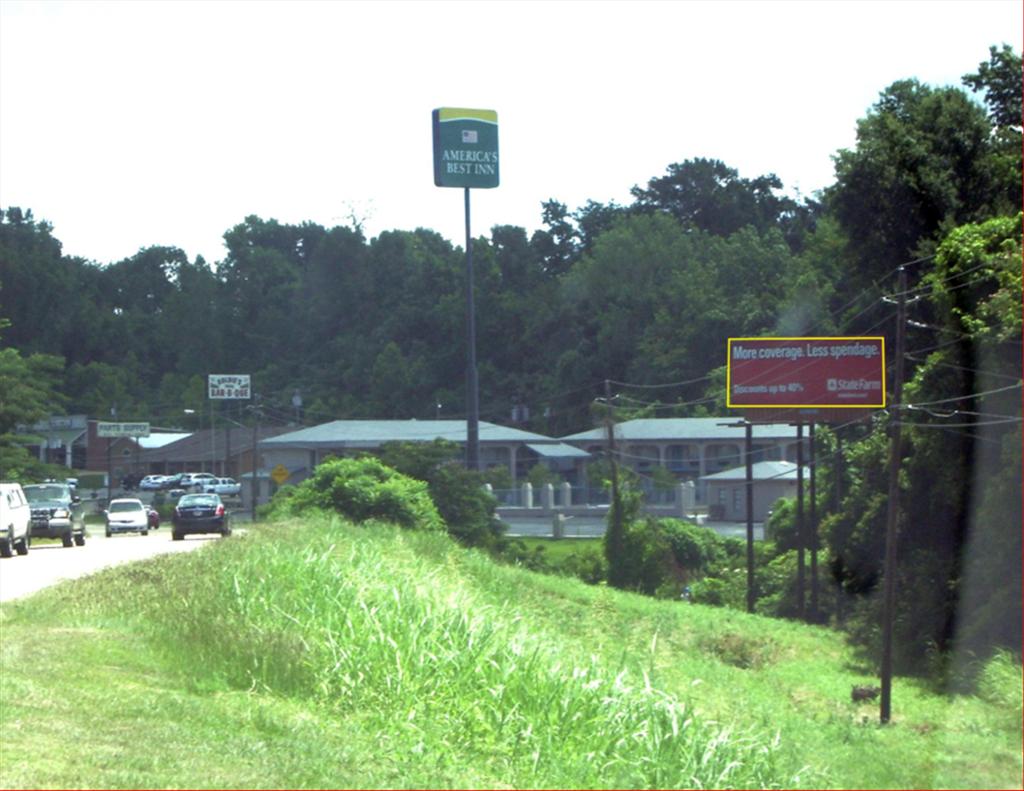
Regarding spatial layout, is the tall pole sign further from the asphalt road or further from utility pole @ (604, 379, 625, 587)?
the asphalt road

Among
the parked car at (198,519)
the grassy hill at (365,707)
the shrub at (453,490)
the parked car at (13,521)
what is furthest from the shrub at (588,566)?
the grassy hill at (365,707)

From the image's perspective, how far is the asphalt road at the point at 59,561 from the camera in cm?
2469

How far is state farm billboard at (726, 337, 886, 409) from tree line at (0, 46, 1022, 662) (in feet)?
3.70

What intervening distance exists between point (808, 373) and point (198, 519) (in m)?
19.4

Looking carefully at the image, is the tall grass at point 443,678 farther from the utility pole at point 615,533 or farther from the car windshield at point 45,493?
the utility pole at point 615,533

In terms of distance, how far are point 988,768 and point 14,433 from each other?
63.2m

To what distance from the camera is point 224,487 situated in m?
86.4

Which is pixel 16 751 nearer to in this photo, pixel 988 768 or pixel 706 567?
pixel 988 768

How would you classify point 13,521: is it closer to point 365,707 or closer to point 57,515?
point 57,515

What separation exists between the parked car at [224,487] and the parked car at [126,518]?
29.6 m

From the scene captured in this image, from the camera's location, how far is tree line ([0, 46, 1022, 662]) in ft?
99.8

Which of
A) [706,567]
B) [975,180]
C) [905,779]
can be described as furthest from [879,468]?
[905,779]

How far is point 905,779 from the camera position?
10.7 meters

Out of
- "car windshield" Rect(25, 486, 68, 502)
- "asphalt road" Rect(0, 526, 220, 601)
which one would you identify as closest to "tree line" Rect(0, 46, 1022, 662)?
"asphalt road" Rect(0, 526, 220, 601)
